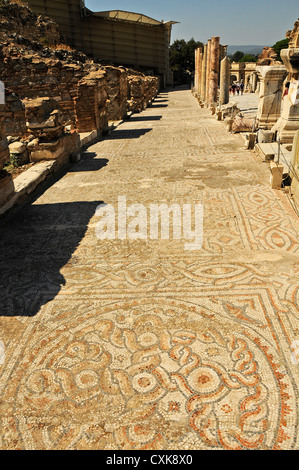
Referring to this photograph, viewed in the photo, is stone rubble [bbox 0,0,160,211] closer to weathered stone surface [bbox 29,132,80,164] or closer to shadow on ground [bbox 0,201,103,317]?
weathered stone surface [bbox 29,132,80,164]

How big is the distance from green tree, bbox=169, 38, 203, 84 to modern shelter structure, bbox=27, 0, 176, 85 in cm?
1925

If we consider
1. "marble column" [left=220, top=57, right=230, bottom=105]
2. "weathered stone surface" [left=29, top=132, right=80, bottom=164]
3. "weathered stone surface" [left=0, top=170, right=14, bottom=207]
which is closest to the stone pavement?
"weathered stone surface" [left=0, top=170, right=14, bottom=207]

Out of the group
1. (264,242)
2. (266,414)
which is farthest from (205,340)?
(264,242)

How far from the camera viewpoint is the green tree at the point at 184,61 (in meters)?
52.4

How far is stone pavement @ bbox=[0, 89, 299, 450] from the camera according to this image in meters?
1.65

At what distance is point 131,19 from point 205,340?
3666 centimetres

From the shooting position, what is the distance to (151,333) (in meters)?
2.25

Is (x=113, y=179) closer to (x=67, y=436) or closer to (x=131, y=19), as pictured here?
(x=67, y=436)

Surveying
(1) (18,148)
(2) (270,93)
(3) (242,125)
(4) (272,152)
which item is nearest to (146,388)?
(4) (272,152)

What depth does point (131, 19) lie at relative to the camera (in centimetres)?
3153

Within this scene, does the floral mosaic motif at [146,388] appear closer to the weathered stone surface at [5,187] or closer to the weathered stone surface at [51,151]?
the weathered stone surface at [5,187]

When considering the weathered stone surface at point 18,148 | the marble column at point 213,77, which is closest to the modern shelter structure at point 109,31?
the marble column at point 213,77

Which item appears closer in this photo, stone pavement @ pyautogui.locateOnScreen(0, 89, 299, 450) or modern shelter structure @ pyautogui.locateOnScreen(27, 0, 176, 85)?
stone pavement @ pyautogui.locateOnScreen(0, 89, 299, 450)

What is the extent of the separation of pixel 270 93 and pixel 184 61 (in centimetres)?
5228
